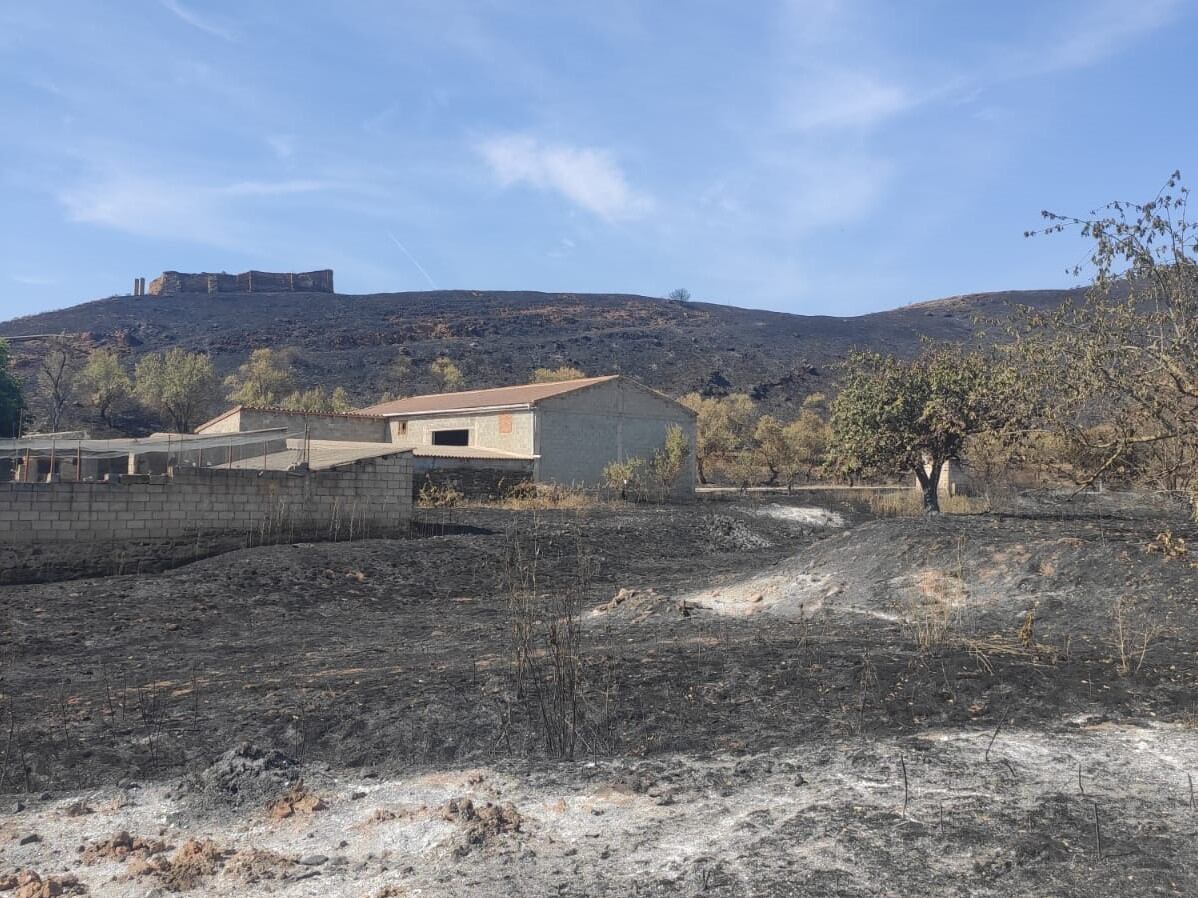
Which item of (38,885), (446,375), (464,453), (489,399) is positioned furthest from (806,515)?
(446,375)

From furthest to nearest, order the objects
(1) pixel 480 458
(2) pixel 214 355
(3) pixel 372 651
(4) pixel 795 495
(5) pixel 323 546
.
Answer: (2) pixel 214 355 < (4) pixel 795 495 < (1) pixel 480 458 < (5) pixel 323 546 < (3) pixel 372 651

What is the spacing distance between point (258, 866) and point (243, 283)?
362 ft

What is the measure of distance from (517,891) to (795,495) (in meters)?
31.7

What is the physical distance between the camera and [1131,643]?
29.1ft

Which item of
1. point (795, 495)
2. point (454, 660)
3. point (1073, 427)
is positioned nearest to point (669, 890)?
point (454, 660)

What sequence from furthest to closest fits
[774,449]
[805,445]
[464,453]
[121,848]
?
1. [805,445]
2. [774,449]
3. [464,453]
4. [121,848]

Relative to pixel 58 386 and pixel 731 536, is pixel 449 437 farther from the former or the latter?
pixel 58 386

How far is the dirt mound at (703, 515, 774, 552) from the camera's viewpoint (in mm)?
23703

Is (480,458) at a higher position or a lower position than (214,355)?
lower

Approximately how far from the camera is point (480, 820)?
5074 millimetres

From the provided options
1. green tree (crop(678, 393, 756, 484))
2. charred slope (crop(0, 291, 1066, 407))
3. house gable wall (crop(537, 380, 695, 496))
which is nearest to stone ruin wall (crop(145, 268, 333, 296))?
charred slope (crop(0, 291, 1066, 407))

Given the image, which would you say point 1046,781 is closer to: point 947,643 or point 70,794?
point 947,643

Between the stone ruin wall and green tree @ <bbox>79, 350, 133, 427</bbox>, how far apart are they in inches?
2077

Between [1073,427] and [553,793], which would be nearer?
[553,793]
